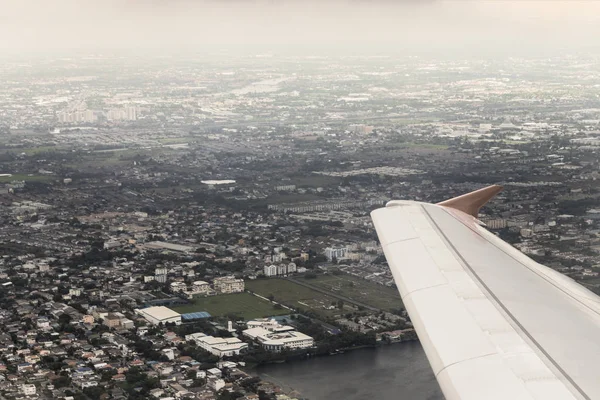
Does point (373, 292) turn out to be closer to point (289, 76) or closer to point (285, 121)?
point (285, 121)

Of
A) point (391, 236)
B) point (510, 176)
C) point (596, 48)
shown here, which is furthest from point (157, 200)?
point (391, 236)

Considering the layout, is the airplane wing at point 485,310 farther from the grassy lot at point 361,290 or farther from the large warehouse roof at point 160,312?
the large warehouse roof at point 160,312

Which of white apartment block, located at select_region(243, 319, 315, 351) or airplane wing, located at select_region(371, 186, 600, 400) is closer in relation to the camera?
airplane wing, located at select_region(371, 186, 600, 400)

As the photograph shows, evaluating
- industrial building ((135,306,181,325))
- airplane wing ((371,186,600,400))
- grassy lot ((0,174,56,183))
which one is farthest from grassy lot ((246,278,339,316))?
grassy lot ((0,174,56,183))

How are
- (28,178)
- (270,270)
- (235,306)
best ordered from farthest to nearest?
(28,178), (270,270), (235,306)

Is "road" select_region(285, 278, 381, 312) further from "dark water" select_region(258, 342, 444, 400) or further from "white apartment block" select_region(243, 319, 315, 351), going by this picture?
"dark water" select_region(258, 342, 444, 400)

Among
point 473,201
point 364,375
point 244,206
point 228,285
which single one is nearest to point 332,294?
point 228,285

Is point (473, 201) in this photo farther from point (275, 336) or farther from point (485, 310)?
point (275, 336)
